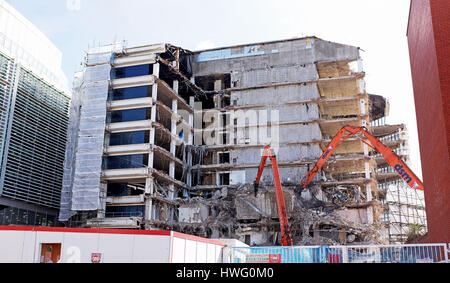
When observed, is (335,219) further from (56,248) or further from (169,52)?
(56,248)

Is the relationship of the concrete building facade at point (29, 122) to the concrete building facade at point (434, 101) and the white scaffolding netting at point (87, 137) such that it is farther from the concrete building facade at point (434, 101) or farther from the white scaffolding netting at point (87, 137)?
the concrete building facade at point (434, 101)

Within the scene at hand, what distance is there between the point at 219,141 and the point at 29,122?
25033 mm

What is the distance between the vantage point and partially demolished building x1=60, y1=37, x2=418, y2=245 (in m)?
50.3

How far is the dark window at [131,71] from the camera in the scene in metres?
56.0

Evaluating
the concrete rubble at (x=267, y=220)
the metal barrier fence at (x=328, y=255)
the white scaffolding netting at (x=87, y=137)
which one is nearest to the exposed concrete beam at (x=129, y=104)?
the white scaffolding netting at (x=87, y=137)

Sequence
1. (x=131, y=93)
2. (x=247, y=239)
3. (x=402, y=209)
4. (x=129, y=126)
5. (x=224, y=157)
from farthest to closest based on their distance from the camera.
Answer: (x=402, y=209), (x=224, y=157), (x=131, y=93), (x=129, y=126), (x=247, y=239)

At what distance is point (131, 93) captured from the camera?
182 feet

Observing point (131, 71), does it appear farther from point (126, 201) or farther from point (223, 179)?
point (223, 179)

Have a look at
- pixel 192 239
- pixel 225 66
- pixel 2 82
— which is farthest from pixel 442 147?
pixel 225 66

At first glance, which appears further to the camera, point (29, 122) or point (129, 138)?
point (129, 138)

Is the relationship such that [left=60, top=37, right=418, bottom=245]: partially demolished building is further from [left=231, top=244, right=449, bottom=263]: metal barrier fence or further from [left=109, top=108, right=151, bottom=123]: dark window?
[left=231, top=244, right=449, bottom=263]: metal barrier fence

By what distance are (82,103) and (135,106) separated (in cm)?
598

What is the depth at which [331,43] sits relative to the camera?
64562 mm

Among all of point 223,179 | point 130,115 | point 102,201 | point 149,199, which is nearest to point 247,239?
point 149,199
